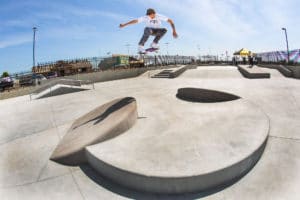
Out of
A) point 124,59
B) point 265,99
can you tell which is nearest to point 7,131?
point 265,99

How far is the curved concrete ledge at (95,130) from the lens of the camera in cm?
567

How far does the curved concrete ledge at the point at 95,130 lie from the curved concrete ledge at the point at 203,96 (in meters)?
4.27

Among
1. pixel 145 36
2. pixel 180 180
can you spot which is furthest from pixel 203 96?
pixel 180 180

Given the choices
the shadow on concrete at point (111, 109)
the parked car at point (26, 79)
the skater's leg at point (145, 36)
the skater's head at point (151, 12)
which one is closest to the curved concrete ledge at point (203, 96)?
the skater's leg at point (145, 36)

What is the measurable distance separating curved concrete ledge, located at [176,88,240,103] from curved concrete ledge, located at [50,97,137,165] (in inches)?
168

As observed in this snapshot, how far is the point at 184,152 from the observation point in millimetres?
5012

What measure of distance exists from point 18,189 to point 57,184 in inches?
33.3

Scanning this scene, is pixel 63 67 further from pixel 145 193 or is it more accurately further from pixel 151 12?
pixel 145 193

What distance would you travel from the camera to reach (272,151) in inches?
219

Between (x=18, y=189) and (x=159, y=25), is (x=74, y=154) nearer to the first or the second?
(x=18, y=189)

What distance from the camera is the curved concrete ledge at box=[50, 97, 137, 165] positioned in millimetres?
5668

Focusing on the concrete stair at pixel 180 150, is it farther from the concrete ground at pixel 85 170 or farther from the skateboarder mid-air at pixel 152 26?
the skateboarder mid-air at pixel 152 26

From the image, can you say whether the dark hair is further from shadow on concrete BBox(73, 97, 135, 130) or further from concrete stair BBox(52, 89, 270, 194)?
concrete stair BBox(52, 89, 270, 194)

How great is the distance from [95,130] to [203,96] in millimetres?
6366
